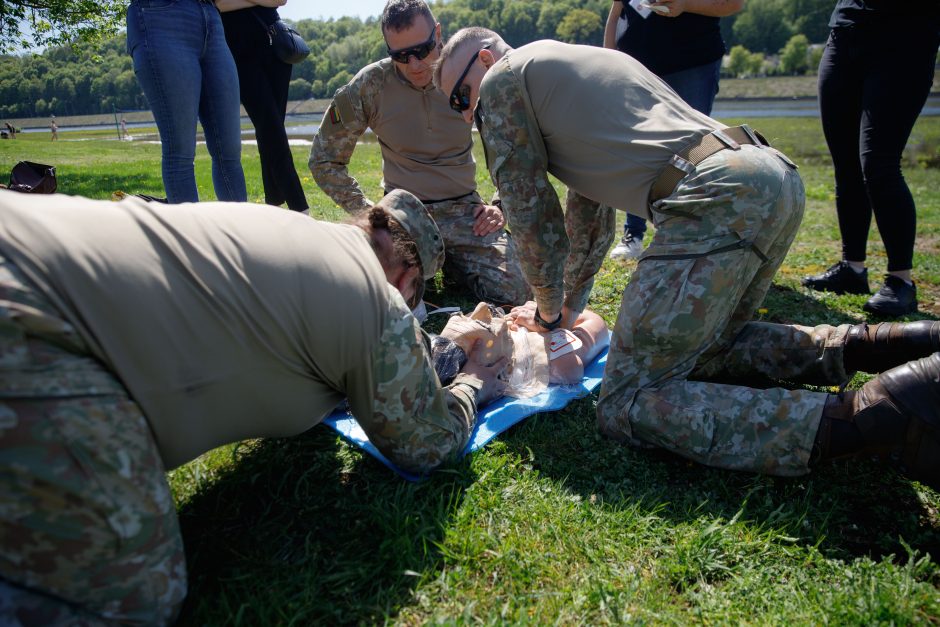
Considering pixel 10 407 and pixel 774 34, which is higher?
pixel 774 34

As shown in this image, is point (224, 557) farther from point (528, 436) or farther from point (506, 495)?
point (528, 436)

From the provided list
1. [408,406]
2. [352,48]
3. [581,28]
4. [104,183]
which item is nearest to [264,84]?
[408,406]

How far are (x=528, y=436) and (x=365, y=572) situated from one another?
1.05m

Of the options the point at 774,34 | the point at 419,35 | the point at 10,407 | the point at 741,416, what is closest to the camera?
the point at 10,407

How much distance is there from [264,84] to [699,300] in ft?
13.8

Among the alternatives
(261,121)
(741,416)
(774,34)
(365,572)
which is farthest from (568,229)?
(774,34)

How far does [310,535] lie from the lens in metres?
2.09

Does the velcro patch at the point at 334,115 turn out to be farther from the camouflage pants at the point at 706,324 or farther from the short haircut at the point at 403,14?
the camouflage pants at the point at 706,324

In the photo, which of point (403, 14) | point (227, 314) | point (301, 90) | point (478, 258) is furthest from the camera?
point (301, 90)

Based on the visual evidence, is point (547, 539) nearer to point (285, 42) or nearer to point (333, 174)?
point (333, 174)

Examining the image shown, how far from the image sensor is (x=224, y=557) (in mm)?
2010

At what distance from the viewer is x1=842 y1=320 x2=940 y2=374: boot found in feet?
8.43

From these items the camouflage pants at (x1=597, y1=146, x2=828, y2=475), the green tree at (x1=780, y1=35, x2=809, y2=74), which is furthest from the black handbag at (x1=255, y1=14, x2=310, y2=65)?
the green tree at (x1=780, y1=35, x2=809, y2=74)

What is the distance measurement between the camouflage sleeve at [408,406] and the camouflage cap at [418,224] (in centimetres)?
42
